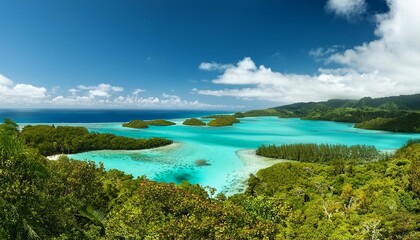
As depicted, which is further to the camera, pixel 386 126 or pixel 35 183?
pixel 386 126

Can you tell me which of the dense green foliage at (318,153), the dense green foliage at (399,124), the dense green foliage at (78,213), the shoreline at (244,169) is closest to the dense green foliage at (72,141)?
the shoreline at (244,169)

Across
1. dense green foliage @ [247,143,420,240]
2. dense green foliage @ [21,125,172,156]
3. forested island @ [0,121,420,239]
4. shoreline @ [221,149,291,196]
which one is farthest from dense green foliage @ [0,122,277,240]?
dense green foliage @ [21,125,172,156]

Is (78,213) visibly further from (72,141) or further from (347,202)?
(72,141)

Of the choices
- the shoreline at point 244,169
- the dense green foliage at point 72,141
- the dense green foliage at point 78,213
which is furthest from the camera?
the dense green foliage at point 72,141

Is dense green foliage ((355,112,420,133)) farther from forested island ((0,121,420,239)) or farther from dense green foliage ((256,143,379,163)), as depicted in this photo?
forested island ((0,121,420,239))

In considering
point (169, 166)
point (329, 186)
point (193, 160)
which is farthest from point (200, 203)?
point (193, 160)

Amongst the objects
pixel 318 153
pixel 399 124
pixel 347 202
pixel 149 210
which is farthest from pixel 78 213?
pixel 399 124

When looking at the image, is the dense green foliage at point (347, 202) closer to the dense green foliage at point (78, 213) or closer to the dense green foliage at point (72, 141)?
the dense green foliage at point (78, 213)

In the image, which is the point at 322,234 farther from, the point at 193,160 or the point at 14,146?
the point at 193,160
